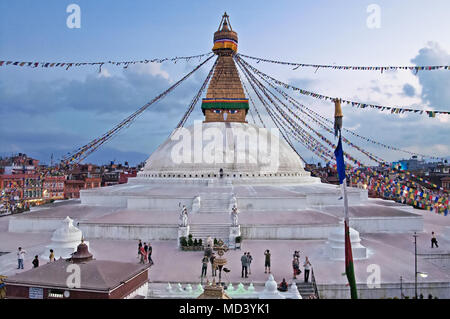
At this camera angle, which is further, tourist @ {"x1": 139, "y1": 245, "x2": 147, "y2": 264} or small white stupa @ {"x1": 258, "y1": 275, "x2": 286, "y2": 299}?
tourist @ {"x1": 139, "y1": 245, "x2": 147, "y2": 264}

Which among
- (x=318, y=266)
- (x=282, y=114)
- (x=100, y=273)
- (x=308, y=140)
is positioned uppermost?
(x=282, y=114)

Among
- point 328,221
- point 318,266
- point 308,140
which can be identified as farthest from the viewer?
point 308,140

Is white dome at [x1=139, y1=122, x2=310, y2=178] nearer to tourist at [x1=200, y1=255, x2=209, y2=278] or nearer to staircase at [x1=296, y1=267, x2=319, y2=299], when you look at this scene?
tourist at [x1=200, y1=255, x2=209, y2=278]

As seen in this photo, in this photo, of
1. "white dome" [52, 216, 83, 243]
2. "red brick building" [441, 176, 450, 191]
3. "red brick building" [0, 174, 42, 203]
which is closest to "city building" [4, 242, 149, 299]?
"white dome" [52, 216, 83, 243]

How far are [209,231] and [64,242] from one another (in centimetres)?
415

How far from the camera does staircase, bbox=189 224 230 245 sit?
1046cm

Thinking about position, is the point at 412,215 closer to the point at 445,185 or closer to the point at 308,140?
the point at 308,140

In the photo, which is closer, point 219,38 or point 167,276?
point 167,276

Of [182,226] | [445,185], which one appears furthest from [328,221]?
[445,185]

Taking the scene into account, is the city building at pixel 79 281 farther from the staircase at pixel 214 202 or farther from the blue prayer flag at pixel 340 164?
the staircase at pixel 214 202

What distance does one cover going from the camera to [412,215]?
12.0 meters

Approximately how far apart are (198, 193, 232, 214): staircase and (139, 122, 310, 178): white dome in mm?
3929

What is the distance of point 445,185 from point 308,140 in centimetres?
2313
